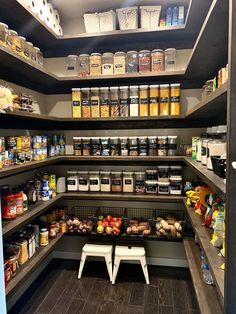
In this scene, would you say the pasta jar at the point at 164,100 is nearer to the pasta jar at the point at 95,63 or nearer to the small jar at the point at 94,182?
the pasta jar at the point at 95,63

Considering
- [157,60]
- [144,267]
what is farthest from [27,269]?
[157,60]

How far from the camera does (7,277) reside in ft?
5.28

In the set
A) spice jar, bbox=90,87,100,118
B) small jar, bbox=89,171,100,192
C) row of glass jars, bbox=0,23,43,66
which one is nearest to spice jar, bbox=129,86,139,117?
spice jar, bbox=90,87,100,118

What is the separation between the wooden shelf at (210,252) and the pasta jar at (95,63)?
1.63 metres

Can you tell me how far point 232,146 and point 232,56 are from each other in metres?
0.29

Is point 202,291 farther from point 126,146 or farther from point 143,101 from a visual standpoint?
point 143,101

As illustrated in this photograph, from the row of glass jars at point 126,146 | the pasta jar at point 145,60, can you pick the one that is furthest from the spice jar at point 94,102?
the pasta jar at point 145,60

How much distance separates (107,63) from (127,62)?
8.1 inches

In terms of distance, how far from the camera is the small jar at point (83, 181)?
2613mm

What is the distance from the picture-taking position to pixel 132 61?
2395 millimetres

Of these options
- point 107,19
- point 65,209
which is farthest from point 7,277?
point 107,19

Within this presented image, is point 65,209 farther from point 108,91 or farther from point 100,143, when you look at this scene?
point 108,91

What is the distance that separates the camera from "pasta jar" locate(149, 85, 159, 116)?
236 centimetres

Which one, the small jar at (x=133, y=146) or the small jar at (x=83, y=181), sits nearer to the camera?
the small jar at (x=133, y=146)
